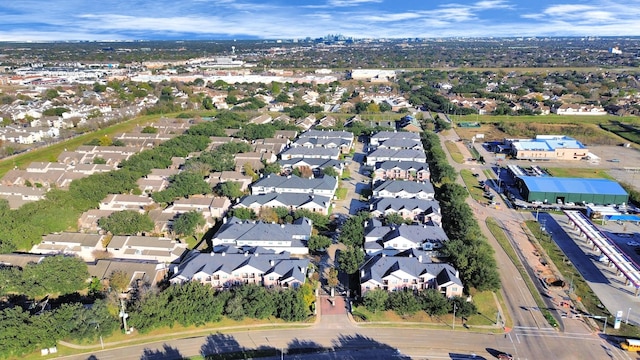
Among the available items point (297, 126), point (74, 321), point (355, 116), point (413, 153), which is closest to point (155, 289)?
point (74, 321)

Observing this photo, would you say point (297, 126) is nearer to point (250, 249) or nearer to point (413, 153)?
point (413, 153)

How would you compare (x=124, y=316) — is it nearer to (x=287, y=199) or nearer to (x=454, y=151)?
(x=287, y=199)

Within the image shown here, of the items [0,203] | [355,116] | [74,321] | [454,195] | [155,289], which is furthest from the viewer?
[355,116]

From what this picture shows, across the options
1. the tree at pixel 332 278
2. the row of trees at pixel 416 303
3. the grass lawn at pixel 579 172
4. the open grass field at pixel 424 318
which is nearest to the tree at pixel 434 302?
the row of trees at pixel 416 303

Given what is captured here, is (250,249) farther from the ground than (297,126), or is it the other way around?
(297,126)

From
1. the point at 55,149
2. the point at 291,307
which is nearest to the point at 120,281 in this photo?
the point at 291,307

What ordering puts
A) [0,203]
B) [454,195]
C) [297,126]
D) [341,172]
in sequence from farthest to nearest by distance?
[297,126] < [341,172] < [454,195] < [0,203]
